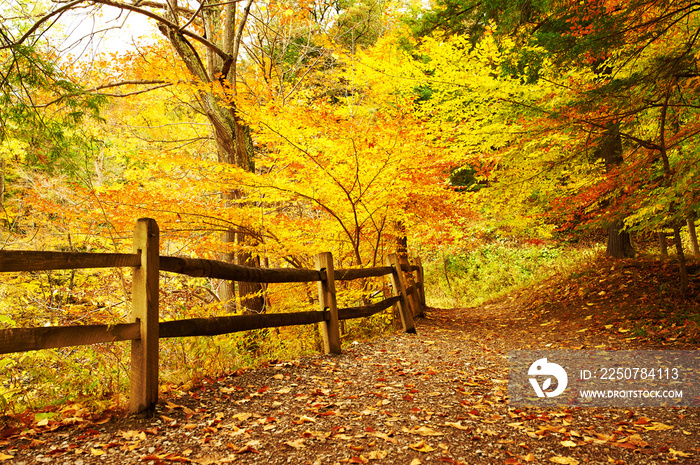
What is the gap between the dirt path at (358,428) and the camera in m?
2.74

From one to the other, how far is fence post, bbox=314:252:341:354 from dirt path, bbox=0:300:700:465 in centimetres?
62

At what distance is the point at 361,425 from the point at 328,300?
7.72ft

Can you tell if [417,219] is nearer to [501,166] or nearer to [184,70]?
[501,166]

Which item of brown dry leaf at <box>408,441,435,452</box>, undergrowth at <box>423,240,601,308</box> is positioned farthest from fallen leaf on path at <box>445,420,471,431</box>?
undergrowth at <box>423,240,601,308</box>

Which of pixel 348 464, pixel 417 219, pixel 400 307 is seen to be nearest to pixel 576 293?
pixel 417 219

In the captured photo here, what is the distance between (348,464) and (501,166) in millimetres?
10218

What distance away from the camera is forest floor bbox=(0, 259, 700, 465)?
108 inches

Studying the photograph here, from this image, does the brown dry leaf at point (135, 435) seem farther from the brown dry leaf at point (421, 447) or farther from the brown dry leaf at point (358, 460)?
the brown dry leaf at point (421, 447)

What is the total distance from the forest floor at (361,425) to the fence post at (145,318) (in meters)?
0.16

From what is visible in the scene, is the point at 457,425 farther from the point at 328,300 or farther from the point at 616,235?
the point at 616,235

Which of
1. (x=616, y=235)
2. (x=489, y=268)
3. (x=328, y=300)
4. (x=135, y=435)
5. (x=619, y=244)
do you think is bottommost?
(x=135, y=435)

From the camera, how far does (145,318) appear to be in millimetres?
3281

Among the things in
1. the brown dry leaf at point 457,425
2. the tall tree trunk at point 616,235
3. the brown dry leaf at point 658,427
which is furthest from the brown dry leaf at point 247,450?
the tall tree trunk at point 616,235

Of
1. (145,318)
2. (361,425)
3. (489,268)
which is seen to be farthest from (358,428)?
(489,268)
